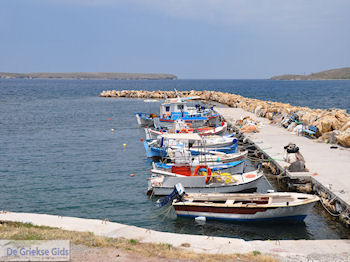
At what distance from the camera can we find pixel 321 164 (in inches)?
769

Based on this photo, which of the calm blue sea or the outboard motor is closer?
the calm blue sea

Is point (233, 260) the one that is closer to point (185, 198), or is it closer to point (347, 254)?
point (347, 254)

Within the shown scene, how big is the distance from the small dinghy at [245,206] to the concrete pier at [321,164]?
1.18 m

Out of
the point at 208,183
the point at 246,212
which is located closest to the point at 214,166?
the point at 208,183

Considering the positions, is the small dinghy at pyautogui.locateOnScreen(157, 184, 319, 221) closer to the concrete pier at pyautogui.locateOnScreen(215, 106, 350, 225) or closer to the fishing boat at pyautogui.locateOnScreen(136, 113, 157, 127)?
the concrete pier at pyautogui.locateOnScreen(215, 106, 350, 225)

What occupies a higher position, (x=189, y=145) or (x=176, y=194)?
(x=176, y=194)

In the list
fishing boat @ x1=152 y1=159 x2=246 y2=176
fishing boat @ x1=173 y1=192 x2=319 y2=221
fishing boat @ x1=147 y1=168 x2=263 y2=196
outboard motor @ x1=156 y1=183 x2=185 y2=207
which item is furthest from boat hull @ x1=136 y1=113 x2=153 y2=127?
fishing boat @ x1=173 y1=192 x2=319 y2=221

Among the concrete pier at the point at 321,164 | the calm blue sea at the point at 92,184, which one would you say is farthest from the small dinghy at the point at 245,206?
the concrete pier at the point at 321,164

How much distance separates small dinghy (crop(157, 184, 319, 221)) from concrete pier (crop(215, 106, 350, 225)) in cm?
118

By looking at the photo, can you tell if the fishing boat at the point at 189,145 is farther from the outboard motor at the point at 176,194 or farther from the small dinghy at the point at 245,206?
the small dinghy at the point at 245,206

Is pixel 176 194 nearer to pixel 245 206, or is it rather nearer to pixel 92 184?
pixel 245 206

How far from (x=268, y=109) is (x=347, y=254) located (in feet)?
109

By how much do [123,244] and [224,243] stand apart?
10.1 ft

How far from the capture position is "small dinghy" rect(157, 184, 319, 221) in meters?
14.3
